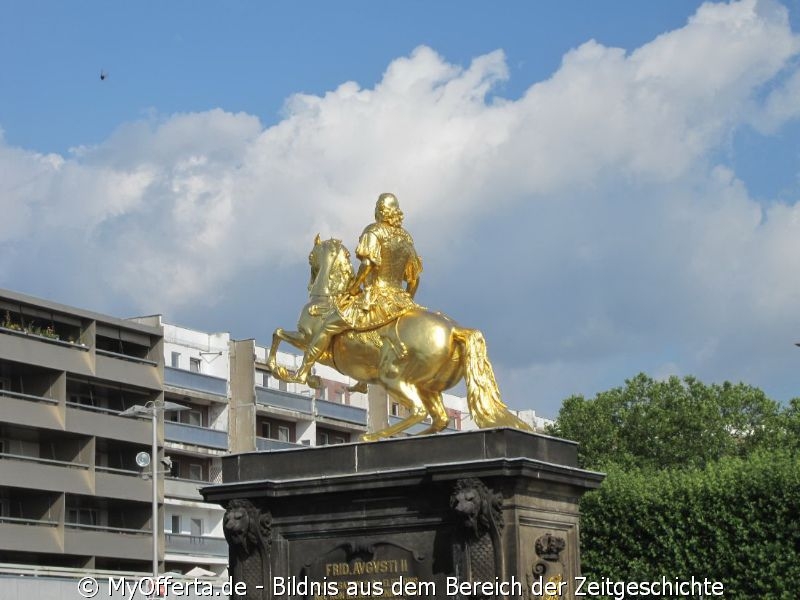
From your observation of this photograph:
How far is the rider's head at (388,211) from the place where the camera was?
2647 cm

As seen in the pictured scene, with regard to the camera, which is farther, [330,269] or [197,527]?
[197,527]

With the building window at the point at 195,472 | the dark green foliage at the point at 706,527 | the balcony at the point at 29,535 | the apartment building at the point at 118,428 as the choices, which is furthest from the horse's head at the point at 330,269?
the building window at the point at 195,472

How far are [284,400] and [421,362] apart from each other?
5167 centimetres

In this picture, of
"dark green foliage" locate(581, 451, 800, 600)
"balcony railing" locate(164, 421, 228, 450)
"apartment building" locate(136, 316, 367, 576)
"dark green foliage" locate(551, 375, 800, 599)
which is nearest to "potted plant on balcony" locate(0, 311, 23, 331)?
"apartment building" locate(136, 316, 367, 576)

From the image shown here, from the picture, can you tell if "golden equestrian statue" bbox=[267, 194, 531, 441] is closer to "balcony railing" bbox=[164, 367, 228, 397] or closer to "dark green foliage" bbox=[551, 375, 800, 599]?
"dark green foliage" bbox=[551, 375, 800, 599]

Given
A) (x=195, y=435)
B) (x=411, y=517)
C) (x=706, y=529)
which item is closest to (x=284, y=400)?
(x=195, y=435)

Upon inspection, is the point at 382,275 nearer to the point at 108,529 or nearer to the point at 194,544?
the point at 108,529

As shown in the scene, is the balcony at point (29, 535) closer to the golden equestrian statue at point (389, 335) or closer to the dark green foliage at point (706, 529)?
the dark green foliage at point (706, 529)

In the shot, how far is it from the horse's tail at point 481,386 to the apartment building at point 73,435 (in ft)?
127

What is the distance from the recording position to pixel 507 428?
23172 mm

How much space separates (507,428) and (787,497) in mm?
19660

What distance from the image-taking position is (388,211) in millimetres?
26484

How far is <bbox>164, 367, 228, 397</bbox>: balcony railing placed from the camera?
69.8 m

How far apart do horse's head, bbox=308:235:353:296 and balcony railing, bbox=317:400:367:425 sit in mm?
51592
